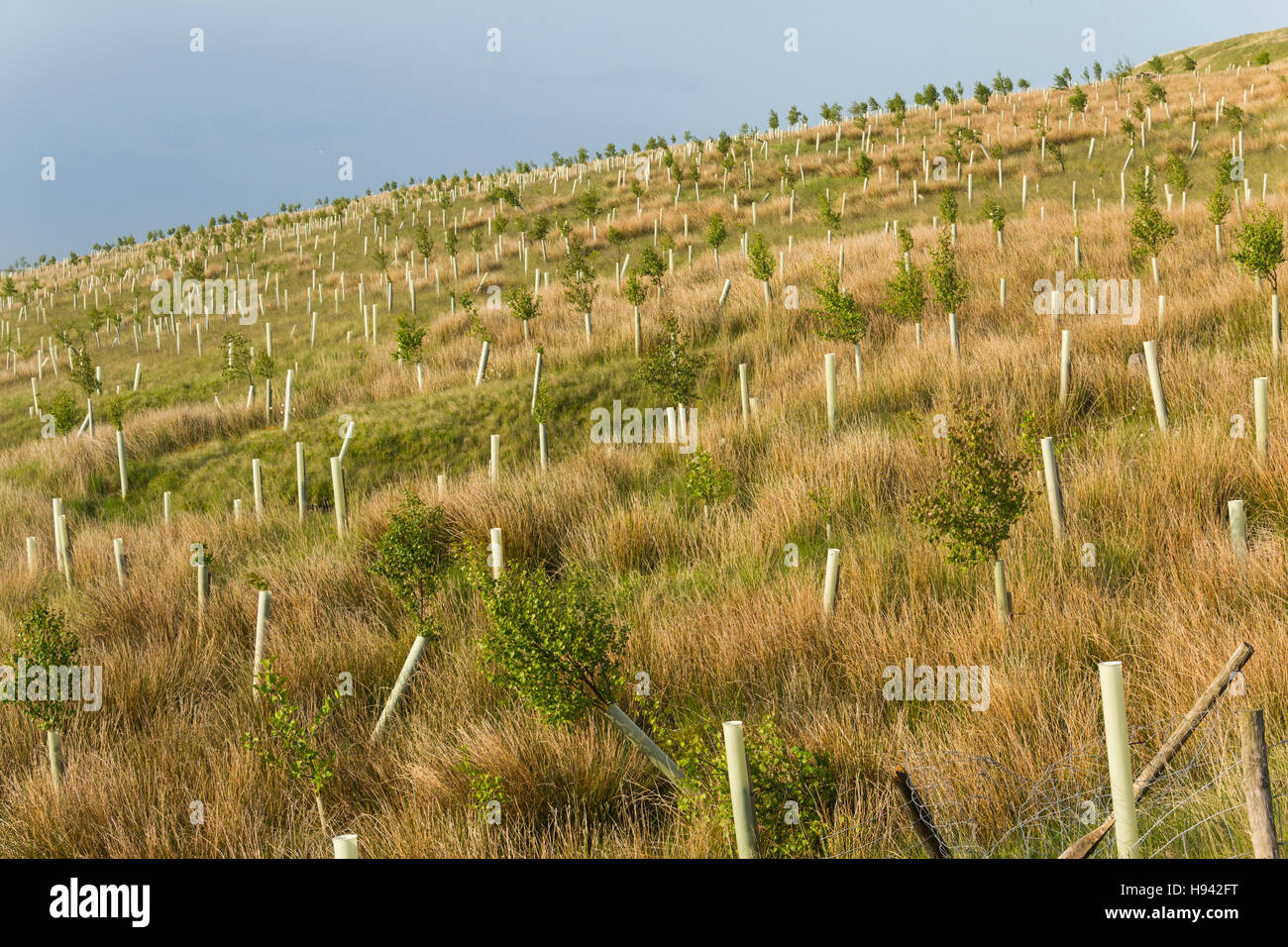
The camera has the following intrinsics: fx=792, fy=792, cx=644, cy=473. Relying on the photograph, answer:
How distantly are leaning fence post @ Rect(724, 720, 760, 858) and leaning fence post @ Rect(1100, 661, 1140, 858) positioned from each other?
134 cm

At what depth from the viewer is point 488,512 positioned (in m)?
9.70

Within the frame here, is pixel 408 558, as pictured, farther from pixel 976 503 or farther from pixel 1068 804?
pixel 1068 804

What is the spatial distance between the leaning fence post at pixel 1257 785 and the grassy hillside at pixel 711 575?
1.26m

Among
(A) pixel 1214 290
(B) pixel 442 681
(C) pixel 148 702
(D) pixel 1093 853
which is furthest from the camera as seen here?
(A) pixel 1214 290

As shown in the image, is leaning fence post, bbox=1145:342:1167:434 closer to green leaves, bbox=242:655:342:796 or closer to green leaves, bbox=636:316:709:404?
green leaves, bbox=636:316:709:404

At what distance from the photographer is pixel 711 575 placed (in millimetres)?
7734

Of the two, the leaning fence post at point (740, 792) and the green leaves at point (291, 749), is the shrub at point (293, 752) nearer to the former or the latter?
the green leaves at point (291, 749)

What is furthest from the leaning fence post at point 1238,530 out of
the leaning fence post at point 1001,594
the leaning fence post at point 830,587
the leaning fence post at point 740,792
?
the leaning fence post at point 740,792

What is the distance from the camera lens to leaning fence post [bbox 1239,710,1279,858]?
7.41ft

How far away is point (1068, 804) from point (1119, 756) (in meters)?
1.11

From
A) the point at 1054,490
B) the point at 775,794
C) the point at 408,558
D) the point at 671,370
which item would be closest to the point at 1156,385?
the point at 1054,490
